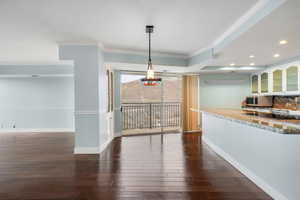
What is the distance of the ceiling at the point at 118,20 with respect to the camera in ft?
8.05

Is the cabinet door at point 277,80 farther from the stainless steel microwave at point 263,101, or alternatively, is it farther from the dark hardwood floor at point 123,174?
the dark hardwood floor at point 123,174

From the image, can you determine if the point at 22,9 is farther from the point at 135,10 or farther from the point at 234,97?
the point at 234,97

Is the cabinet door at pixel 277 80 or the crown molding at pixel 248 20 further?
the cabinet door at pixel 277 80

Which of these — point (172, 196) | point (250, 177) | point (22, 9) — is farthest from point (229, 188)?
point (22, 9)

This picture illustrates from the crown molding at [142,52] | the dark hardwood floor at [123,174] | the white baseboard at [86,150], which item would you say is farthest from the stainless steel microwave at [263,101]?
the white baseboard at [86,150]

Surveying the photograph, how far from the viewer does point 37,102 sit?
6.94m

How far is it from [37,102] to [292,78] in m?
8.52

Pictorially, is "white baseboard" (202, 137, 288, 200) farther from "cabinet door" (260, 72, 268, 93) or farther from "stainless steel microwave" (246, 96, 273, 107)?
"cabinet door" (260, 72, 268, 93)

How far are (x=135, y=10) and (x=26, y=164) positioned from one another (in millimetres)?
3589

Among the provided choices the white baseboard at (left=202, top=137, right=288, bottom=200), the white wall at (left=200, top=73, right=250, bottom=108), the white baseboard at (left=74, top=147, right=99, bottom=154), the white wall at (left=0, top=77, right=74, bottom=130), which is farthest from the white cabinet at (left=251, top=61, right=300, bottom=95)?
the white wall at (left=0, top=77, right=74, bottom=130)

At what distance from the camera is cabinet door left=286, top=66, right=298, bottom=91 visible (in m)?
4.45

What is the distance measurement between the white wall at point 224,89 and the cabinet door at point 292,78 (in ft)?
6.23

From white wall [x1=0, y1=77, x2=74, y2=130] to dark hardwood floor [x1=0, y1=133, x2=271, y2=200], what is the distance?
2242 mm

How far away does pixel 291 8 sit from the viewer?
201 centimetres
